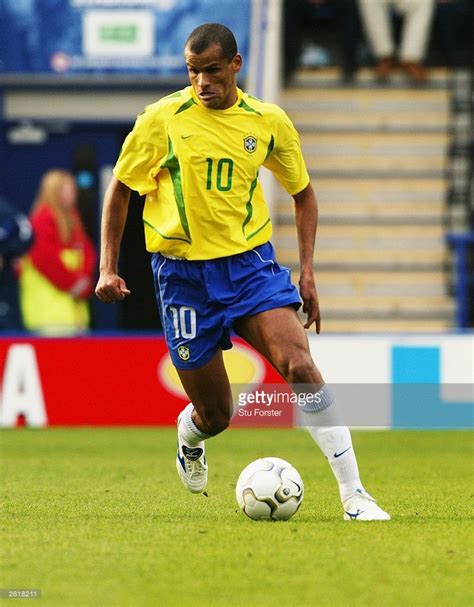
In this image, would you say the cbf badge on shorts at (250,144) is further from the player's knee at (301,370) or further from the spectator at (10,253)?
the spectator at (10,253)

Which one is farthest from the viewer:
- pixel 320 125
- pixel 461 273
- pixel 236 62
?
pixel 320 125

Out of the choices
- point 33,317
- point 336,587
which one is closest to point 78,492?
point 336,587

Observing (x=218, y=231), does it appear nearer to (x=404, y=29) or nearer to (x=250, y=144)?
(x=250, y=144)

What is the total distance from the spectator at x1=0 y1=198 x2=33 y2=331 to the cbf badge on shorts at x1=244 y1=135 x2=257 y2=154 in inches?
356

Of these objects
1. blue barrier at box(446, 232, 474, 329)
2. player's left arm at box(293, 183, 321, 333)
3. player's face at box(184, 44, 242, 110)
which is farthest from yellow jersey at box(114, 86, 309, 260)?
blue barrier at box(446, 232, 474, 329)

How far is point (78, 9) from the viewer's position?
608 inches

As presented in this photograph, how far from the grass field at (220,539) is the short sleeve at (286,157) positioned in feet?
4.88

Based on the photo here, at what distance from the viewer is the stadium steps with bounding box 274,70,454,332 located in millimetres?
15344

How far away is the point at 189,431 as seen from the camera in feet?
23.1

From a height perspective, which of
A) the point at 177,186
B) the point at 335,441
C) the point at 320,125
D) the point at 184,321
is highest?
the point at 177,186

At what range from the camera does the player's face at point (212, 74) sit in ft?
20.2

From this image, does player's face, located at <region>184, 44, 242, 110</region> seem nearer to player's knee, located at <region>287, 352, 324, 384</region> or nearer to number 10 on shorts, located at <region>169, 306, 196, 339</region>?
number 10 on shorts, located at <region>169, 306, 196, 339</region>

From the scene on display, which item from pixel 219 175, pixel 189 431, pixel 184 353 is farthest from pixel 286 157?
pixel 189 431

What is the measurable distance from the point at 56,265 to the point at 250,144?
9245 millimetres
